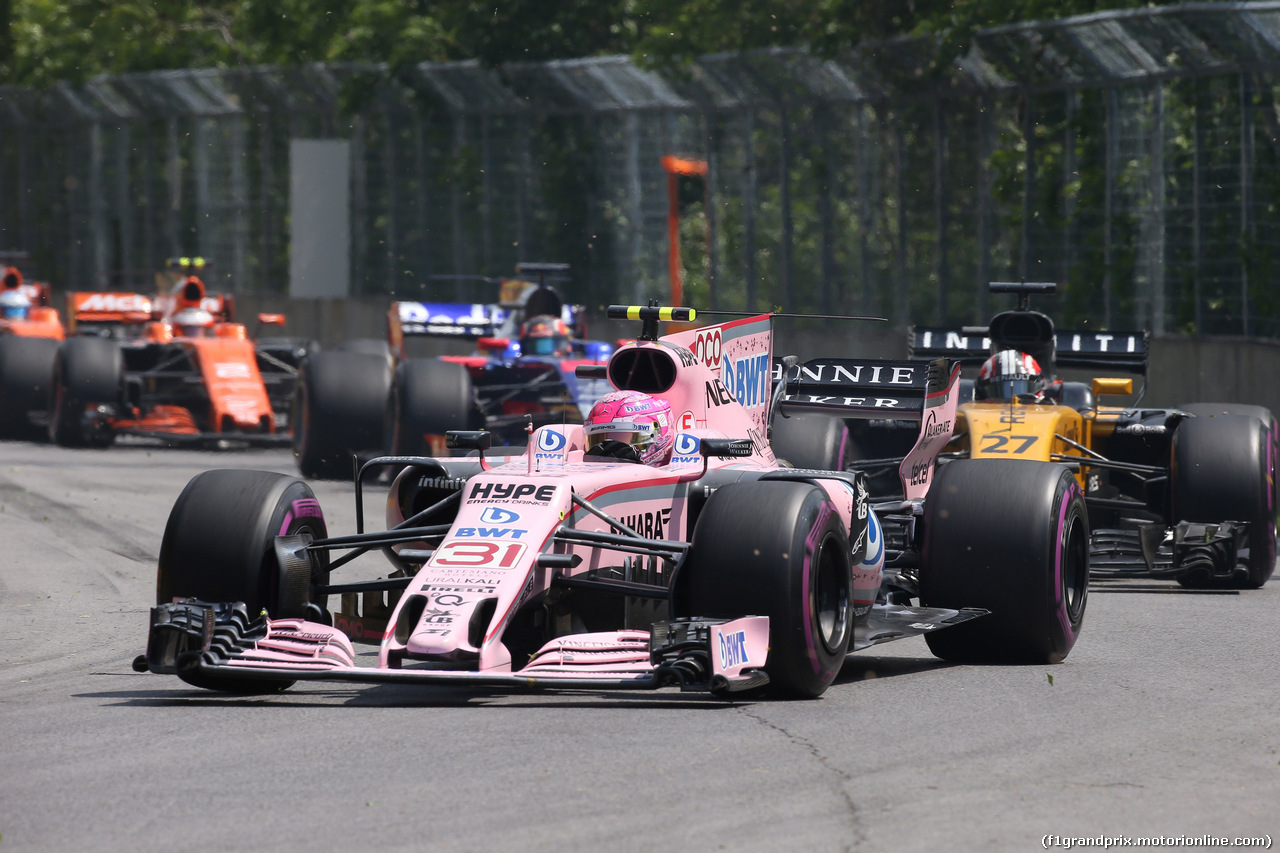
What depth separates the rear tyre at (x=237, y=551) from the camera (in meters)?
7.86

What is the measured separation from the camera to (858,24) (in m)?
23.8

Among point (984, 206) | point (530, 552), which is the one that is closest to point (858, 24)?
point (984, 206)

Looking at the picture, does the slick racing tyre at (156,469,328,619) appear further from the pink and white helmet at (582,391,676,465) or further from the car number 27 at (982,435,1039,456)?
the car number 27 at (982,435,1039,456)

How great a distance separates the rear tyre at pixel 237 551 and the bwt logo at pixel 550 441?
126 centimetres

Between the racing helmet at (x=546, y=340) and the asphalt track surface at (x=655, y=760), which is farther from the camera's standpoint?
the racing helmet at (x=546, y=340)

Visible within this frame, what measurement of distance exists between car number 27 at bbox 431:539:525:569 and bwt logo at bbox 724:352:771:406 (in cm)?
248

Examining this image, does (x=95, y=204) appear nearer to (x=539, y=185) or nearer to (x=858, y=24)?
(x=539, y=185)

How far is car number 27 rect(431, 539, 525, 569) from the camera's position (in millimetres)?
7523

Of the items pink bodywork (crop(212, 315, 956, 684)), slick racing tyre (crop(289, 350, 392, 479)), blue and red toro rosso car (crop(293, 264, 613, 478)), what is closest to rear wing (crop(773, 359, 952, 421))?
pink bodywork (crop(212, 315, 956, 684))

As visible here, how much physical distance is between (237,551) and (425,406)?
917 cm

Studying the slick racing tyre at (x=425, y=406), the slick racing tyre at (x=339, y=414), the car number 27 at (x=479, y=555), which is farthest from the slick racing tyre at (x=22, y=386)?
the car number 27 at (x=479, y=555)

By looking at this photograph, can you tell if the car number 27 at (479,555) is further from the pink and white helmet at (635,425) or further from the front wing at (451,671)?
the pink and white helmet at (635,425)

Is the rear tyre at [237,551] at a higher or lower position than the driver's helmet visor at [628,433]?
lower

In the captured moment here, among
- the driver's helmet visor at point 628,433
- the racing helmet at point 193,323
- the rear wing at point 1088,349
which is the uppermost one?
the racing helmet at point 193,323
